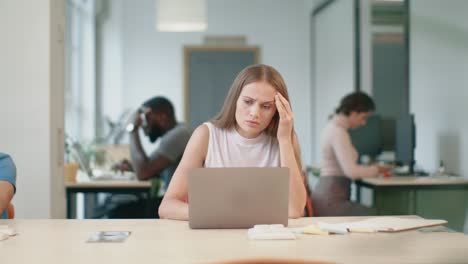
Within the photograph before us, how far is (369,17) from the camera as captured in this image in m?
6.96

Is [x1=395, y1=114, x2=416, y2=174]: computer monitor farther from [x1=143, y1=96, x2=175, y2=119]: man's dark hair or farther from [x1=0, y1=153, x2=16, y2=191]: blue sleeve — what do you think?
[x1=0, y1=153, x2=16, y2=191]: blue sleeve

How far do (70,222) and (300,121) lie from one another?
7.33 m

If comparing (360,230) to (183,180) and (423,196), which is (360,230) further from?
(423,196)

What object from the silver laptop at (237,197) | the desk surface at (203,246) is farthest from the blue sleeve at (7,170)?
the silver laptop at (237,197)

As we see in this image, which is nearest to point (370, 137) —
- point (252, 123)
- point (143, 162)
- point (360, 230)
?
point (143, 162)

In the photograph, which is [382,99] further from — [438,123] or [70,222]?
[70,222]

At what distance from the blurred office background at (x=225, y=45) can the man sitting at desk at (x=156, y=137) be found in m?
0.89

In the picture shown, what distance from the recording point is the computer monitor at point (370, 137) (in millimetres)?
6242

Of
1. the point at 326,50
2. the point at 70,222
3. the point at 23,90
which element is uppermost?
the point at 326,50

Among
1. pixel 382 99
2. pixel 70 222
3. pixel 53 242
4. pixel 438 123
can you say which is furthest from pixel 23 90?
pixel 382 99

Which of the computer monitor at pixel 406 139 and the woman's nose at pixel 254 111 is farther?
the computer monitor at pixel 406 139

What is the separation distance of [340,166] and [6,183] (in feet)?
9.01

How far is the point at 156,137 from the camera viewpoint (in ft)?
15.8

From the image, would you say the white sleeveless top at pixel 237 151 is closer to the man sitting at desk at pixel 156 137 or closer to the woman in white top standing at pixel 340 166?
the woman in white top standing at pixel 340 166
